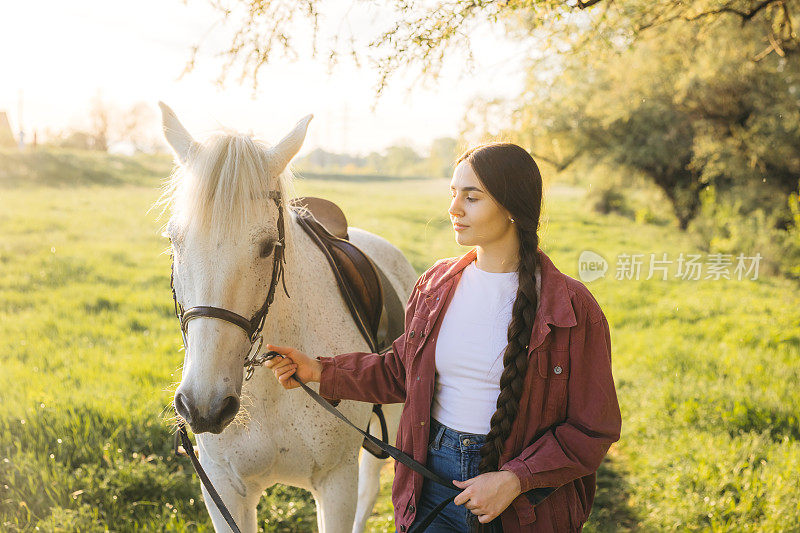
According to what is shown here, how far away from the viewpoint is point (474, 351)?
5.36 feet

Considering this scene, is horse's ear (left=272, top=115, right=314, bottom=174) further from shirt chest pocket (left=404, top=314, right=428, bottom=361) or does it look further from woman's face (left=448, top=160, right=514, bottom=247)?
shirt chest pocket (left=404, top=314, right=428, bottom=361)

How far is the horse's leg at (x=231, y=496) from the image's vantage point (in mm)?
2215

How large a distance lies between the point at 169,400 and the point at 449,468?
3360 millimetres

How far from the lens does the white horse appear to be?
1.61 metres

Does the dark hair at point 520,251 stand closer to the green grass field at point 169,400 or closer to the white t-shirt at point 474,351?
the white t-shirt at point 474,351

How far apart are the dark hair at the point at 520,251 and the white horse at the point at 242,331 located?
2.18 ft

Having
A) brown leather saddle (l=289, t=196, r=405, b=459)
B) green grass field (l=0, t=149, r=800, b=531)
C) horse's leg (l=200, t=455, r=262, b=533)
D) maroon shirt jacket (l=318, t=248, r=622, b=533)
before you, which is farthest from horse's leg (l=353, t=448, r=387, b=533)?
maroon shirt jacket (l=318, t=248, r=622, b=533)

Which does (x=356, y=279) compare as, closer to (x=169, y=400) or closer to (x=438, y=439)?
(x=438, y=439)

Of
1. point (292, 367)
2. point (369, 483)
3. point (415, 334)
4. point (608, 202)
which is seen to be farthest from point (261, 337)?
point (608, 202)

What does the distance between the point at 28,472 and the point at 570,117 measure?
15586 mm

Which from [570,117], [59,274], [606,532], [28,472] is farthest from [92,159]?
[606,532]

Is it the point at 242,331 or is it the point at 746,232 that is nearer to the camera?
the point at 242,331

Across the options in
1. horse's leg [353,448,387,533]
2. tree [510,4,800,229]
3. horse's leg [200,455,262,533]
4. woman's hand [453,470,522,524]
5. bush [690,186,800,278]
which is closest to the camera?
woman's hand [453,470,522,524]

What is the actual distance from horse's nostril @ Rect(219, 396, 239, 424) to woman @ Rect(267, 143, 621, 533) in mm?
512
